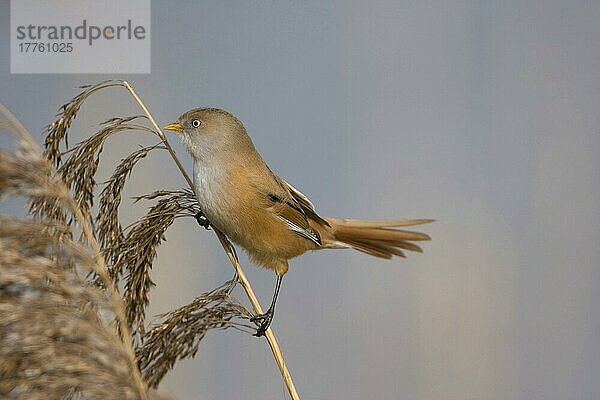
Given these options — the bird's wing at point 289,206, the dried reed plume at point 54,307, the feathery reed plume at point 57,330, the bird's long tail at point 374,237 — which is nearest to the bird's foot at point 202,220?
the bird's wing at point 289,206

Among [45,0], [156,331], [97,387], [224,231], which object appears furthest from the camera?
[45,0]

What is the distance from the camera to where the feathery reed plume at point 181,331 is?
101 cm

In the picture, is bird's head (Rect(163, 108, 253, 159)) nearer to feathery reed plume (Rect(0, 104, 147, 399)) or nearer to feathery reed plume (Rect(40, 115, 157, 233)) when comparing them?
feathery reed plume (Rect(40, 115, 157, 233))

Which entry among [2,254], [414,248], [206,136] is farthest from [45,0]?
[2,254]

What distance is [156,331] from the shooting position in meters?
1.04

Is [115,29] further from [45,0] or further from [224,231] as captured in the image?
[224,231]

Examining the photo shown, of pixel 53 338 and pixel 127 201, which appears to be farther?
pixel 127 201

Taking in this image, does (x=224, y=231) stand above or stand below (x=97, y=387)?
above

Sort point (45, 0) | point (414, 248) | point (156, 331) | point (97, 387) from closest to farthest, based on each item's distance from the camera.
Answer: point (97, 387), point (156, 331), point (414, 248), point (45, 0)

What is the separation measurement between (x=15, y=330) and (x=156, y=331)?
0.90 ft

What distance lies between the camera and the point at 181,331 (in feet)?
3.42

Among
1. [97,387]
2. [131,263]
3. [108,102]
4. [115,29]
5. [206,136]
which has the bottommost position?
[97,387]

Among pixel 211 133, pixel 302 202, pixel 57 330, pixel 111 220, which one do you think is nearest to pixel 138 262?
pixel 111 220

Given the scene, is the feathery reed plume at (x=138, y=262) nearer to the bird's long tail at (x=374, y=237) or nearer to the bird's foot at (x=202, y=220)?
the bird's foot at (x=202, y=220)
